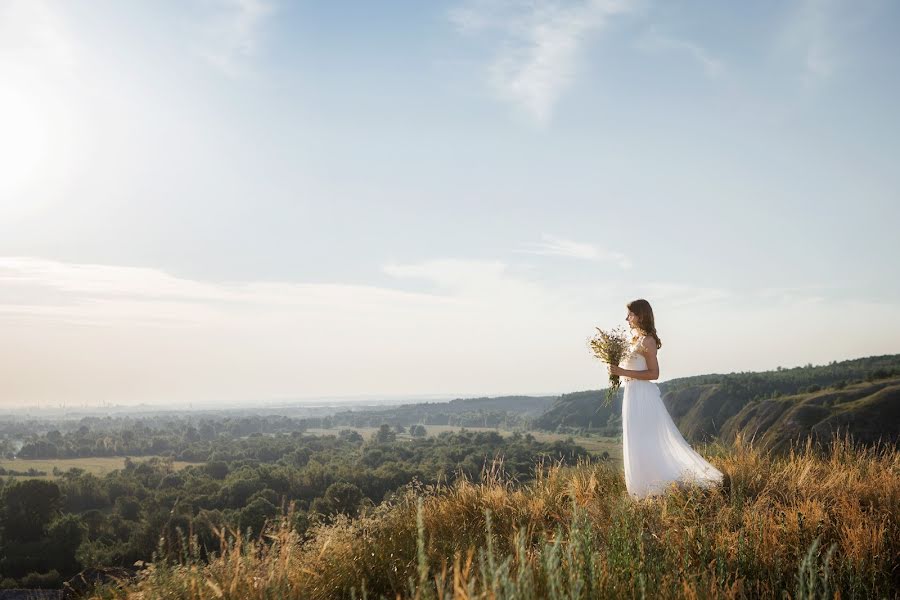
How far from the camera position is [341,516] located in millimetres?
6477

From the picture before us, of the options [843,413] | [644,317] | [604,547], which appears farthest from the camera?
[843,413]

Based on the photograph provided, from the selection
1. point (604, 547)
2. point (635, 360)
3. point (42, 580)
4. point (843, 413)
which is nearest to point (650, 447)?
point (635, 360)

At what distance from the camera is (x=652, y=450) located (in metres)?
7.68

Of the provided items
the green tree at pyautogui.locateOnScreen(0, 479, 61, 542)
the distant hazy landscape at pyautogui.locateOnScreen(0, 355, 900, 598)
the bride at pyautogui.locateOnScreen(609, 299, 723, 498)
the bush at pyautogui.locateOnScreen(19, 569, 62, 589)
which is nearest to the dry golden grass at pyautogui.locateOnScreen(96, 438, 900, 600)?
the distant hazy landscape at pyautogui.locateOnScreen(0, 355, 900, 598)

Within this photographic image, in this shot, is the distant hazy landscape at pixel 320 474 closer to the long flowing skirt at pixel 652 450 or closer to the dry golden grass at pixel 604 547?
the dry golden grass at pixel 604 547

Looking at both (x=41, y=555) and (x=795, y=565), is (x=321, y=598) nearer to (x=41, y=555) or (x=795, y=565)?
(x=795, y=565)

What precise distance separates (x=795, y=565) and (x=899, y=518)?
1757mm

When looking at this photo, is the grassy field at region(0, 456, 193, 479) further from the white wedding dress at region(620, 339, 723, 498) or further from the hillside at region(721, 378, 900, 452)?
the white wedding dress at region(620, 339, 723, 498)

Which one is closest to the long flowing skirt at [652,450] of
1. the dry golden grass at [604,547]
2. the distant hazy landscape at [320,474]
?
the dry golden grass at [604,547]

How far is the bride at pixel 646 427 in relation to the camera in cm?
746

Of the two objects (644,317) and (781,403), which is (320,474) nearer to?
(781,403)

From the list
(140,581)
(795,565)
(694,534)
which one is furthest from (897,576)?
(140,581)

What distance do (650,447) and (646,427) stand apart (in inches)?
10.5

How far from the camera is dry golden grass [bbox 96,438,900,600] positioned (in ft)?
11.3
